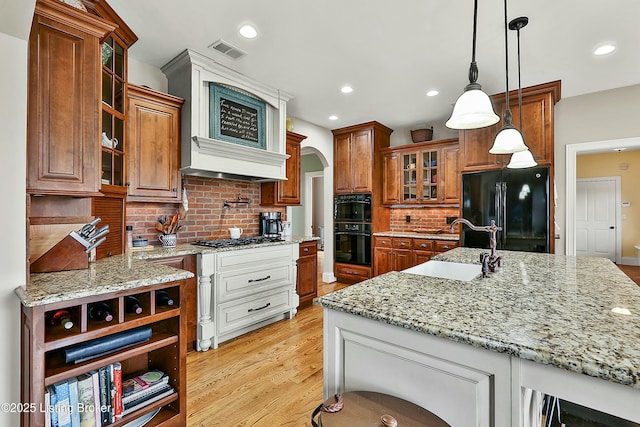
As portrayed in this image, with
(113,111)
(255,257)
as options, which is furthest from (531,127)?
(113,111)

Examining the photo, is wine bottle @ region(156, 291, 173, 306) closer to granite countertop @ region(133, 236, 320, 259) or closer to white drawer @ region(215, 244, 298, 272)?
granite countertop @ region(133, 236, 320, 259)

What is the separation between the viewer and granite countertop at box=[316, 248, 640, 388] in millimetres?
753

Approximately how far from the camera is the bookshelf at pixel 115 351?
1238 mm

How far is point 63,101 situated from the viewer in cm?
157

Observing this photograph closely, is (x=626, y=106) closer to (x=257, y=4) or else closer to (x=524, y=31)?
(x=524, y=31)

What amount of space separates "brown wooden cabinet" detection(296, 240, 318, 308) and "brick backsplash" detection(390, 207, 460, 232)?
6.33 feet

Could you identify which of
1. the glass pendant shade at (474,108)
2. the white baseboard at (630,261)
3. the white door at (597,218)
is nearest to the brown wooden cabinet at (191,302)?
the glass pendant shade at (474,108)

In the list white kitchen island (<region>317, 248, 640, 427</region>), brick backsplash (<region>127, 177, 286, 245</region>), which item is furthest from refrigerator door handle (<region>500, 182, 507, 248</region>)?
brick backsplash (<region>127, 177, 286, 245</region>)

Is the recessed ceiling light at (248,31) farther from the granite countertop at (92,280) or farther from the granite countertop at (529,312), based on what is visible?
the granite countertop at (529,312)

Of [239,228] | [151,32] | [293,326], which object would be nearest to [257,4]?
[151,32]

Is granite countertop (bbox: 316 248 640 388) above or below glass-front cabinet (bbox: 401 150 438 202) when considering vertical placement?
below

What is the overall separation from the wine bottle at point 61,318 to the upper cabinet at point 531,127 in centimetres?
397

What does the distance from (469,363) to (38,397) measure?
1.64 meters

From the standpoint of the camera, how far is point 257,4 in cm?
206
